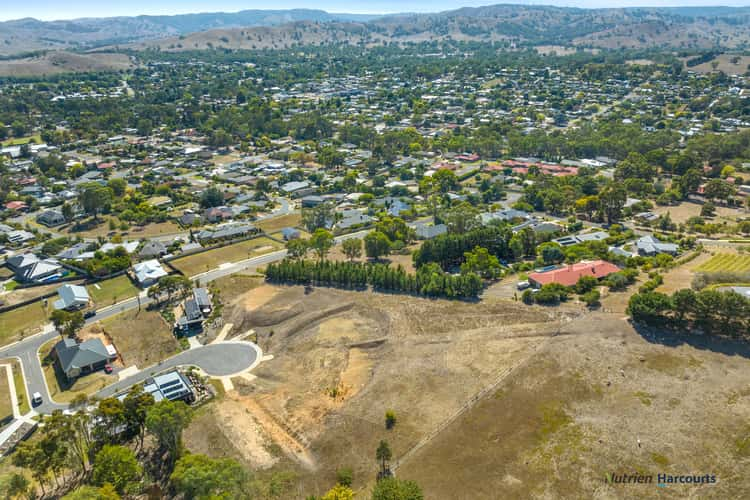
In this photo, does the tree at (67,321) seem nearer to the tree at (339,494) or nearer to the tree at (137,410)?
the tree at (137,410)

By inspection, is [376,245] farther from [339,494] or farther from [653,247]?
[339,494]

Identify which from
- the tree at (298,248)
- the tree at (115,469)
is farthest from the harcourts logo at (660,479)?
the tree at (298,248)

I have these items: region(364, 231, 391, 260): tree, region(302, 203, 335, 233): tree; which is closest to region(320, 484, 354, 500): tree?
region(364, 231, 391, 260): tree

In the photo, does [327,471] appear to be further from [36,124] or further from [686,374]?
[36,124]

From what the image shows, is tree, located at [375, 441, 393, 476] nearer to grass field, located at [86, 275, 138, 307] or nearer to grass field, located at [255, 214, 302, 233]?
grass field, located at [86, 275, 138, 307]

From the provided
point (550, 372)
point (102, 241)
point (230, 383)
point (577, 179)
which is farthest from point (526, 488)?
point (577, 179)

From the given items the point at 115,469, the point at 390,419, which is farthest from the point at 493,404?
the point at 115,469
